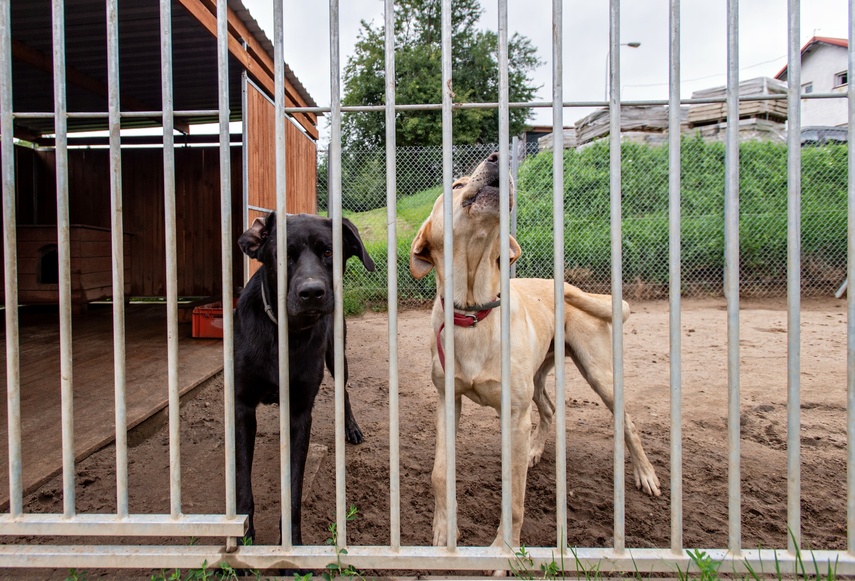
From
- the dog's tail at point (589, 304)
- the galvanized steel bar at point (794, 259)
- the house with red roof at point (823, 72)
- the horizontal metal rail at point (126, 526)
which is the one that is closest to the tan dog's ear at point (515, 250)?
the dog's tail at point (589, 304)

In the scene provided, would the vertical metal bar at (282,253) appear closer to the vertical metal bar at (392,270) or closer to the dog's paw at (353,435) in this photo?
the vertical metal bar at (392,270)

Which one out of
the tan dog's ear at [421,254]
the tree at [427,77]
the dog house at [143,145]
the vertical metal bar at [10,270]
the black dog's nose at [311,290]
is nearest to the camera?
the vertical metal bar at [10,270]

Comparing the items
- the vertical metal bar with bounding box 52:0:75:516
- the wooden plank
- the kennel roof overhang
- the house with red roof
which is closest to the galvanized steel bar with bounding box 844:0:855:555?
the vertical metal bar with bounding box 52:0:75:516

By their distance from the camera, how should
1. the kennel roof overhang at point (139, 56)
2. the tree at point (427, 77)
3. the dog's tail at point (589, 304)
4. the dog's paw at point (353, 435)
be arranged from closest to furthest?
the dog's tail at point (589, 304) → the dog's paw at point (353, 435) → the kennel roof overhang at point (139, 56) → the tree at point (427, 77)

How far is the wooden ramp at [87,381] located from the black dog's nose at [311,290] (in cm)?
169

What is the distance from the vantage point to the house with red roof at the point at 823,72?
21.4m

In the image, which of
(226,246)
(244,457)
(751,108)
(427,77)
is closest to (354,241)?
(226,246)

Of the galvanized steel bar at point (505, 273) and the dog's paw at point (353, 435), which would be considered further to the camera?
the dog's paw at point (353, 435)

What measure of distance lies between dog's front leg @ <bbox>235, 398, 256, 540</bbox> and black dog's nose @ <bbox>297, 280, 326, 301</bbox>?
72 cm

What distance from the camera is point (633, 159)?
9469 mm

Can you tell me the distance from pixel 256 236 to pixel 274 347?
570mm

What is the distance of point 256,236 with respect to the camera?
2555 millimetres

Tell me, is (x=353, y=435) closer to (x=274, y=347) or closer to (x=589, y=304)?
(x=274, y=347)

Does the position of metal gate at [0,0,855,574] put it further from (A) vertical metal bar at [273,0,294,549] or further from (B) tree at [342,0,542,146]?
(B) tree at [342,0,542,146]
